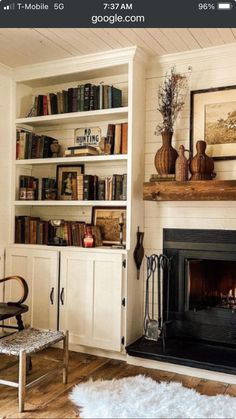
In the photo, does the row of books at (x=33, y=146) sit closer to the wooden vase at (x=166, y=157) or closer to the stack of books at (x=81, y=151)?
the stack of books at (x=81, y=151)

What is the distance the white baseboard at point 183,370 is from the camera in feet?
9.52

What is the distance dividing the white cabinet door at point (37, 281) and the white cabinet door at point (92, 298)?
9cm

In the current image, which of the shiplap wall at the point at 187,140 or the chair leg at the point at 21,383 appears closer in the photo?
the chair leg at the point at 21,383

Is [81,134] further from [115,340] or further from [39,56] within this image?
[115,340]

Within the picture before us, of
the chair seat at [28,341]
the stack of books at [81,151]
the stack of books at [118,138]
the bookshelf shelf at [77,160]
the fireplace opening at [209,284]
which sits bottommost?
the chair seat at [28,341]

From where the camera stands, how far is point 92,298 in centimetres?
336

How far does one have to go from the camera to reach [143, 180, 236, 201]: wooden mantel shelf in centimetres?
295

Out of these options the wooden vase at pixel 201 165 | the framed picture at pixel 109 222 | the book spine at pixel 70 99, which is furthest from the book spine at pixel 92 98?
the wooden vase at pixel 201 165

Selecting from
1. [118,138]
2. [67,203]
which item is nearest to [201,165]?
[118,138]

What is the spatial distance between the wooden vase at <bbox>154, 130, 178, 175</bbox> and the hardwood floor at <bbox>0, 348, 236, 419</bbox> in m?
1.56

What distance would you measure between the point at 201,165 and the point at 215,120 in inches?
17.4

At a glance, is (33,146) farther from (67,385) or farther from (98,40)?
(67,385)

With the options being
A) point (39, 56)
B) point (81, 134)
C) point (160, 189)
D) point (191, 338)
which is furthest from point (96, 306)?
point (39, 56)
